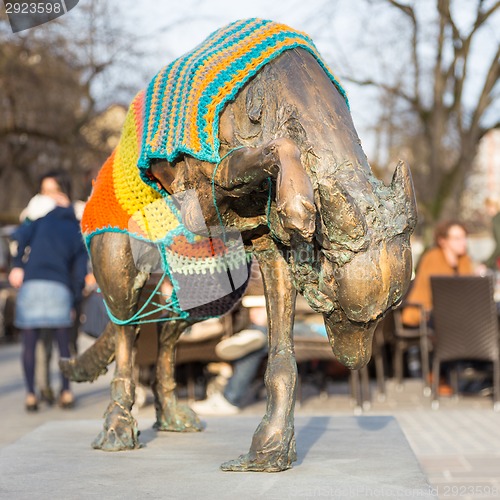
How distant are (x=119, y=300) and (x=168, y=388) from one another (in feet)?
2.20

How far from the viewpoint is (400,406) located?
28.8ft

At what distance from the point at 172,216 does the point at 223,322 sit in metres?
4.68

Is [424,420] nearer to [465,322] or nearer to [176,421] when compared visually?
[465,322]

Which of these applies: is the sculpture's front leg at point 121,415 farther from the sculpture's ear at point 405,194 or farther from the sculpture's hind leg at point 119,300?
the sculpture's ear at point 405,194

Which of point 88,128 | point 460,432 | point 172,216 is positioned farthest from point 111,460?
point 88,128

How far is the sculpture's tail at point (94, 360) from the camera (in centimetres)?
471

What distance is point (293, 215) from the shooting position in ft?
10.3

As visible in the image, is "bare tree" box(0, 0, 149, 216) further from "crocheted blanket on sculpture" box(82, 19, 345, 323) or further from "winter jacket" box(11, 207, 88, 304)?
"crocheted blanket on sculpture" box(82, 19, 345, 323)

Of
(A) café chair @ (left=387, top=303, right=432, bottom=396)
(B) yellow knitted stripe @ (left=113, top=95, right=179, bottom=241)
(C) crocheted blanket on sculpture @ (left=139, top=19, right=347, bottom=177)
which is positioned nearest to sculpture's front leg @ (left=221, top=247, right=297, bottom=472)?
(B) yellow knitted stripe @ (left=113, top=95, right=179, bottom=241)

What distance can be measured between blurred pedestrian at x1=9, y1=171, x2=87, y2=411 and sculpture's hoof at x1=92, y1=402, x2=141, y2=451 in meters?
4.22

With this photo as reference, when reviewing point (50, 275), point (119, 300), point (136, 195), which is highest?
point (136, 195)

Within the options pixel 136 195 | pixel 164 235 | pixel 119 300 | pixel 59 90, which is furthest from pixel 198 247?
pixel 59 90

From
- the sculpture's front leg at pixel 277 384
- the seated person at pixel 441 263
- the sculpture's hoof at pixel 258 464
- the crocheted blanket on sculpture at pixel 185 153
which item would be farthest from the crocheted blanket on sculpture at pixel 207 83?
the seated person at pixel 441 263

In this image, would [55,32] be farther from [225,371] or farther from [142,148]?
[142,148]
